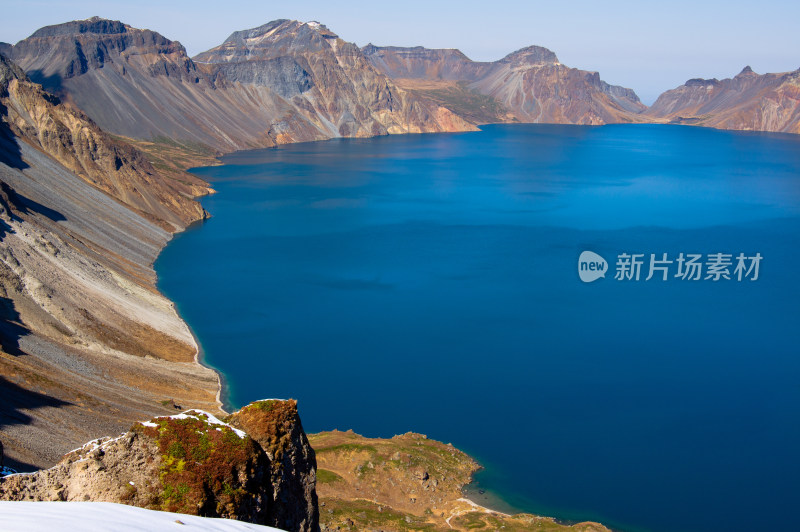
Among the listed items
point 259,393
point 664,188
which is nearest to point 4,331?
point 259,393

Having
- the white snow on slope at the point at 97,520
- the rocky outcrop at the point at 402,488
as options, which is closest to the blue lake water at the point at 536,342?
the rocky outcrop at the point at 402,488

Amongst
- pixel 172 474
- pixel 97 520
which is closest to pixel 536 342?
pixel 172 474

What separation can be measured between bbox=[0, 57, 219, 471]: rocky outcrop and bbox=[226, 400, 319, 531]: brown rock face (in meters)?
15.2

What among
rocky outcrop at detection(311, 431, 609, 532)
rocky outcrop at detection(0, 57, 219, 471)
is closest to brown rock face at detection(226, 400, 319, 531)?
rocky outcrop at detection(311, 431, 609, 532)

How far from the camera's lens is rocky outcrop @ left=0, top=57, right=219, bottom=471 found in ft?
135

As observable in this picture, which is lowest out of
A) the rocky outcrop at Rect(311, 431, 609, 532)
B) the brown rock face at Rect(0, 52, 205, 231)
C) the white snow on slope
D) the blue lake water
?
the rocky outcrop at Rect(311, 431, 609, 532)

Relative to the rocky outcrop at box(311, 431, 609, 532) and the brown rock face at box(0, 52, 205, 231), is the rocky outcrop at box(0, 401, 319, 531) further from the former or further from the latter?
the brown rock face at box(0, 52, 205, 231)

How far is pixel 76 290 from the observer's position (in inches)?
2505

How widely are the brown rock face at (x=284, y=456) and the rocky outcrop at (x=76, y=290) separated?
1525 centimetres

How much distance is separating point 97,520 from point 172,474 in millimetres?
4322

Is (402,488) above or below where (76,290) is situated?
below

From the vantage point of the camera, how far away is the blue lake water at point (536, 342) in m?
46.6

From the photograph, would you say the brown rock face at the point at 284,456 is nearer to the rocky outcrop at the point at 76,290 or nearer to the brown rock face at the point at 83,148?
the rocky outcrop at the point at 76,290

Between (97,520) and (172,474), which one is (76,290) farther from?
(97,520)
